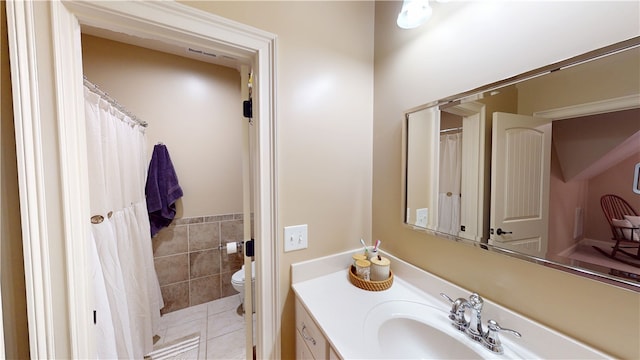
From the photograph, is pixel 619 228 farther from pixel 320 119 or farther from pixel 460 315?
pixel 320 119

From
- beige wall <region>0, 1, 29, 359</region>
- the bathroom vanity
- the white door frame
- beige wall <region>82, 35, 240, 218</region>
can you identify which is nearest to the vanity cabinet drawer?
the bathroom vanity

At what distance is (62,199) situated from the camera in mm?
685

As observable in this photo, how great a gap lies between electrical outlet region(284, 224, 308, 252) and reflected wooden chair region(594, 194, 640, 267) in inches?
38.3

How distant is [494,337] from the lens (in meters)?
0.69

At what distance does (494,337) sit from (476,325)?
0.05 meters

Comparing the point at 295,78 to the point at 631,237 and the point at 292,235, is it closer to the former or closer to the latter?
the point at 292,235

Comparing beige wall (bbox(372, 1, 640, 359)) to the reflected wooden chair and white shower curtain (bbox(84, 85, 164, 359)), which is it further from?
white shower curtain (bbox(84, 85, 164, 359))

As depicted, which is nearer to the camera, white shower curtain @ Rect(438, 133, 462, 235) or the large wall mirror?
the large wall mirror

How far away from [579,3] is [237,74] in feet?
8.00

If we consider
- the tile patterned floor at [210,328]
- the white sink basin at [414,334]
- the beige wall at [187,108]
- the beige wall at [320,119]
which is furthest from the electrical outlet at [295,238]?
the beige wall at [187,108]

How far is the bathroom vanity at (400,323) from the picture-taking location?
2.16 ft

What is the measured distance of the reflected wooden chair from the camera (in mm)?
517

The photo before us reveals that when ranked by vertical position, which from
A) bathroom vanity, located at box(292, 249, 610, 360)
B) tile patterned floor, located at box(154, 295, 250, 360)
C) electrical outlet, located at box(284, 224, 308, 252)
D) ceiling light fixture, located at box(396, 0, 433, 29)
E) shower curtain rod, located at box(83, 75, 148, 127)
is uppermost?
ceiling light fixture, located at box(396, 0, 433, 29)

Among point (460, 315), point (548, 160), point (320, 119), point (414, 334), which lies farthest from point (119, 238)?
point (548, 160)
